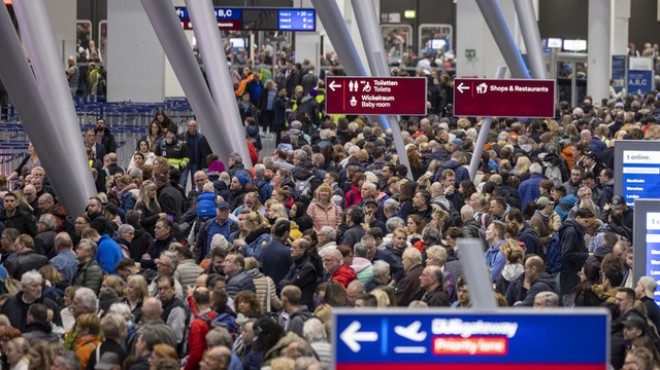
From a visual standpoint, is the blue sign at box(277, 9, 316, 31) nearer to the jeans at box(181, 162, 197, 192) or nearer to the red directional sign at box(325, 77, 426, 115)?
the jeans at box(181, 162, 197, 192)

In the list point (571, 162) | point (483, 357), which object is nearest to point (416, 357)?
point (483, 357)

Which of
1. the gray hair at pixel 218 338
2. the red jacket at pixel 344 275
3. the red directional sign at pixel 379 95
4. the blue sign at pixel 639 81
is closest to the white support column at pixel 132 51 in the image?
the red directional sign at pixel 379 95

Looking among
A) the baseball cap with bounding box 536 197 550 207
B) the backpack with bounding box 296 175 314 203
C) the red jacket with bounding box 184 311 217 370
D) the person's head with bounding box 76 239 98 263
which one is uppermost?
the baseball cap with bounding box 536 197 550 207

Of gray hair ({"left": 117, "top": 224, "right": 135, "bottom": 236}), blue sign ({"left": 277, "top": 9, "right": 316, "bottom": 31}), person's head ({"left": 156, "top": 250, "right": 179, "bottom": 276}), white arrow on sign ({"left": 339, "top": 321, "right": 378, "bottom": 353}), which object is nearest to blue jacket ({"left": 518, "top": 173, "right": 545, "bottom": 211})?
gray hair ({"left": 117, "top": 224, "right": 135, "bottom": 236})

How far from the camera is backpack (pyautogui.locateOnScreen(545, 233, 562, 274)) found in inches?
602

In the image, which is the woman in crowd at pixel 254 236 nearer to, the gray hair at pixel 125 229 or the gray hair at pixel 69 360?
the gray hair at pixel 125 229

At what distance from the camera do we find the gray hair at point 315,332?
1004 cm

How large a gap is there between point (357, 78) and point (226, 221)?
485 cm

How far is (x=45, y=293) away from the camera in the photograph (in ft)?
39.8

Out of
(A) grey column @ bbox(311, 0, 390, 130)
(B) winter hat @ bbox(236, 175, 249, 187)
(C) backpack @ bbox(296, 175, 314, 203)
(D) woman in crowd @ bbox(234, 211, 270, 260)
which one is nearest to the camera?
(D) woman in crowd @ bbox(234, 211, 270, 260)

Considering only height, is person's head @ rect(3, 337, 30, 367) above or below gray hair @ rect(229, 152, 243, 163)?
below

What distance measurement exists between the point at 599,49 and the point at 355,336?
35.9 metres

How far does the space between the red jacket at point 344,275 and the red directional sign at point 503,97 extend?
754 centimetres

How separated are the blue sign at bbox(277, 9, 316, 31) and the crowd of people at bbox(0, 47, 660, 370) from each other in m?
11.5
